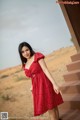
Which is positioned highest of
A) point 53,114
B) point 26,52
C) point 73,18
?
point 73,18

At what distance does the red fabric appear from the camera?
A: 259 centimetres

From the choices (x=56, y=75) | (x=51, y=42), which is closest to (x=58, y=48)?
(x=51, y=42)

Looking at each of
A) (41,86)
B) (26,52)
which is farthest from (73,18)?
(41,86)

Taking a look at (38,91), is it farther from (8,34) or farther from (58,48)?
(8,34)

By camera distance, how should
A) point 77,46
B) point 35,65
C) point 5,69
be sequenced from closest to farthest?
point 35,65 → point 5,69 → point 77,46

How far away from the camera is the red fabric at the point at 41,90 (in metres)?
2.59

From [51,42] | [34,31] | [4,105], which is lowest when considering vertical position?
[4,105]

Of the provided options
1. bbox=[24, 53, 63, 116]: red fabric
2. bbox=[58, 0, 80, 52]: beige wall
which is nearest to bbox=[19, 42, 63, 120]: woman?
bbox=[24, 53, 63, 116]: red fabric

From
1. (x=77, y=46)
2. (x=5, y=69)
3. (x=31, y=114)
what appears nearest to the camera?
(x=31, y=114)

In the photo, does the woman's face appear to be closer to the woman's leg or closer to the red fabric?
the red fabric

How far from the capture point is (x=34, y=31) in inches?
150

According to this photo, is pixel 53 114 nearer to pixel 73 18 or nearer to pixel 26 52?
pixel 26 52

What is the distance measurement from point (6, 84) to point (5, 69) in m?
0.27

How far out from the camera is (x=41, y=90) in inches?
102
